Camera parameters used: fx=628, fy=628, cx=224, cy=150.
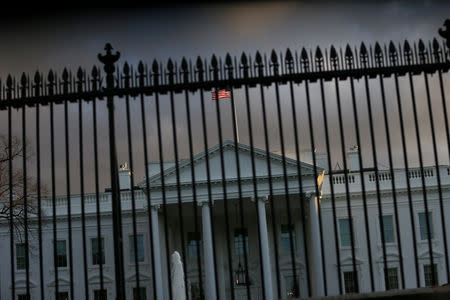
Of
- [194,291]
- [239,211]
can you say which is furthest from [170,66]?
[194,291]

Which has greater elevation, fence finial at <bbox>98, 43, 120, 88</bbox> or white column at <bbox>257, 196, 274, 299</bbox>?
fence finial at <bbox>98, 43, 120, 88</bbox>

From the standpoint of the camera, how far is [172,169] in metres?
29.8

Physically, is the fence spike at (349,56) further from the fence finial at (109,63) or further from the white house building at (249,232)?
the white house building at (249,232)

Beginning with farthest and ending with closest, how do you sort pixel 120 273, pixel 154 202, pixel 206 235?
pixel 154 202 → pixel 206 235 → pixel 120 273

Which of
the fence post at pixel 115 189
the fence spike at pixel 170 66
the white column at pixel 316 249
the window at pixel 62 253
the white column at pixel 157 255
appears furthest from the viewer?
the window at pixel 62 253

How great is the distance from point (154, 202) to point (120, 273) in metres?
28.8

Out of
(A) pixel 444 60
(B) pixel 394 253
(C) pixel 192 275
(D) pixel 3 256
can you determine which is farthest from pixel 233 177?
(A) pixel 444 60

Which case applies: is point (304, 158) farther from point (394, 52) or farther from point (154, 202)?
point (394, 52)

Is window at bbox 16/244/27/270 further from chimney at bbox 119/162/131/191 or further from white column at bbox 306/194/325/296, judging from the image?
white column at bbox 306/194/325/296

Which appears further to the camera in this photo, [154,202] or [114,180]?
[154,202]

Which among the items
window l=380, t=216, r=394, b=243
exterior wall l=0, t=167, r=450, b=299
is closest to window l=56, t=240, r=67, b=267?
exterior wall l=0, t=167, r=450, b=299

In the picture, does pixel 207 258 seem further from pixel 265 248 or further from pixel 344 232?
pixel 344 232

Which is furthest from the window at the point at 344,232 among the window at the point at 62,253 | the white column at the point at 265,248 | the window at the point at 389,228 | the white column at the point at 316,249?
the window at the point at 62,253

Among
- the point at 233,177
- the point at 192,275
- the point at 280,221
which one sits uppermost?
the point at 233,177
